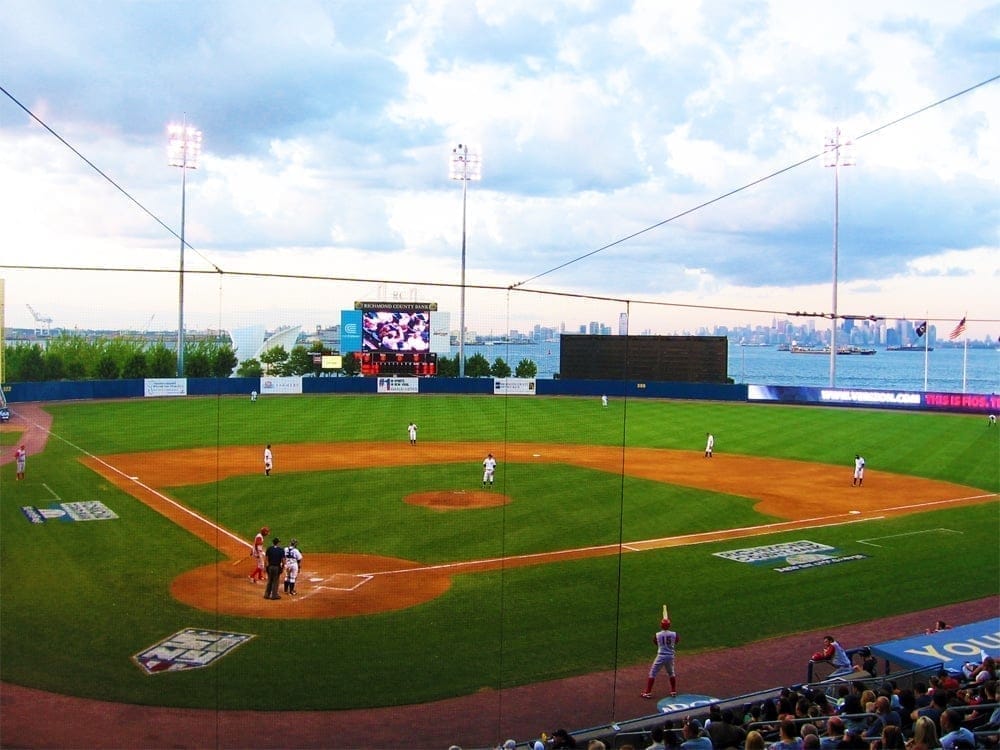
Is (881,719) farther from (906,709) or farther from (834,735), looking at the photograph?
(834,735)

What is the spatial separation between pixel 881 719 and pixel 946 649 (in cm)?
410

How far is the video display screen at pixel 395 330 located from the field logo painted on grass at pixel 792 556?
30.1 m

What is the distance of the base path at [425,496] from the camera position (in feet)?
53.0

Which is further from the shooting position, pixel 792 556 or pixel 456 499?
pixel 456 499

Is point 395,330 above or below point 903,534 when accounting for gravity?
above

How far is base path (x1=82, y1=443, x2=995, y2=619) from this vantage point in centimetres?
1616

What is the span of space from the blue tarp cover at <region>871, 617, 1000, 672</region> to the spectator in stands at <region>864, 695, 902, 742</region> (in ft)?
10.8

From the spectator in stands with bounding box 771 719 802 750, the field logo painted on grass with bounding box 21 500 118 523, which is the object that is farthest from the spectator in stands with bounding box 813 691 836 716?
the field logo painted on grass with bounding box 21 500 118 523

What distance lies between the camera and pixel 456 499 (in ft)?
84.5

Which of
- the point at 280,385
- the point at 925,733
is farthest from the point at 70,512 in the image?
the point at 280,385

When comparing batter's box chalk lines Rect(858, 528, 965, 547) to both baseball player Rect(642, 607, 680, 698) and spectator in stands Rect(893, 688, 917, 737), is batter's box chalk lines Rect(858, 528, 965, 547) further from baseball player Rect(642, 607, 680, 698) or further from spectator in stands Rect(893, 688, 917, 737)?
spectator in stands Rect(893, 688, 917, 737)

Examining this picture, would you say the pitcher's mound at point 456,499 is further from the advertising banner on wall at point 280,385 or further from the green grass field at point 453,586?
the advertising banner on wall at point 280,385

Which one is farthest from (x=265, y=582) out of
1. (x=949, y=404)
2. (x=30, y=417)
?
(x=949, y=404)

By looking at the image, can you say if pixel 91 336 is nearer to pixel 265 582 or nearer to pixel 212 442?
pixel 212 442
